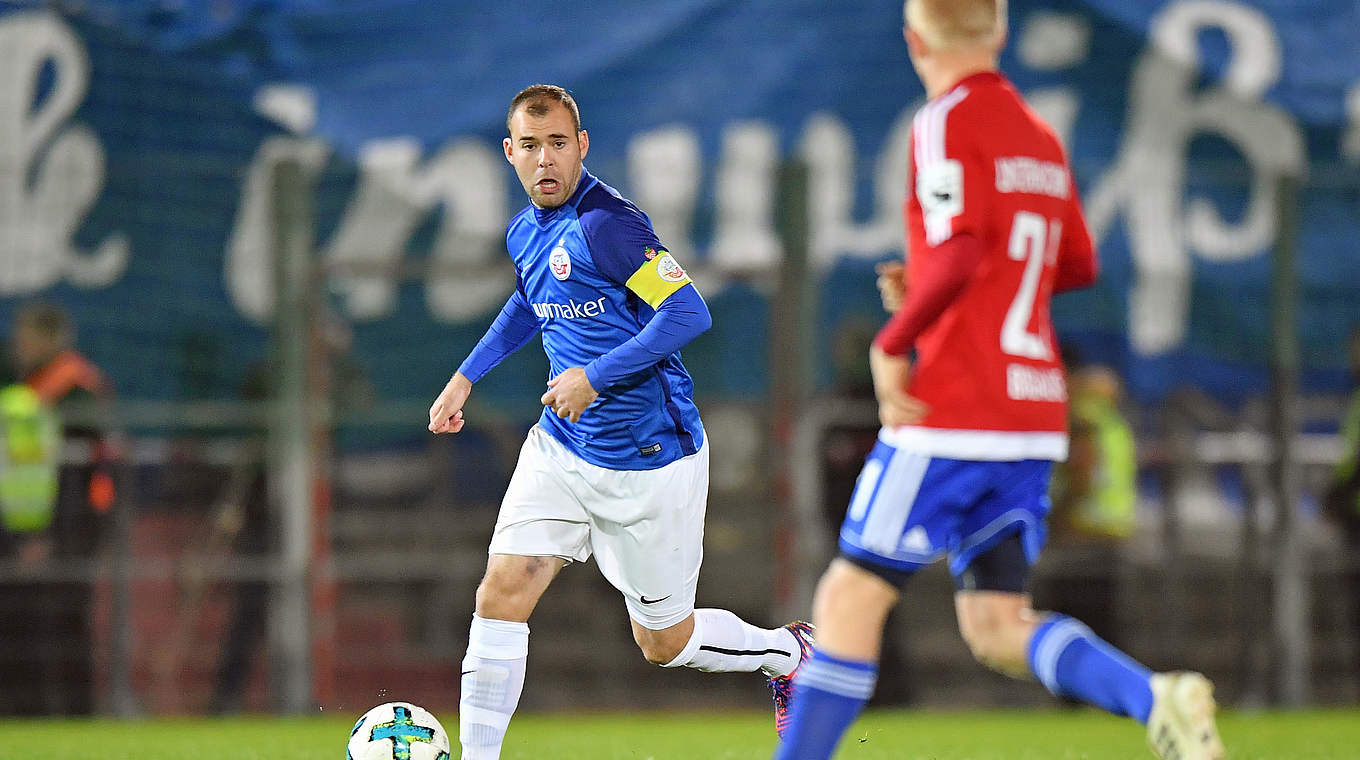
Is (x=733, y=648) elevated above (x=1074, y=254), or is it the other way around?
(x=1074, y=254)

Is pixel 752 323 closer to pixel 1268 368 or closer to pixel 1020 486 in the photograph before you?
pixel 1268 368

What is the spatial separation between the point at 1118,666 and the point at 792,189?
595cm

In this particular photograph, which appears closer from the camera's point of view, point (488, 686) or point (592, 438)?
point (488, 686)

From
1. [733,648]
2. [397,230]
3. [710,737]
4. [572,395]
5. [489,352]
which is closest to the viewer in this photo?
[572,395]

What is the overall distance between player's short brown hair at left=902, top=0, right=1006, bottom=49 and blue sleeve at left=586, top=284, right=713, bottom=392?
3.89 feet

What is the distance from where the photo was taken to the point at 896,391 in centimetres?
422

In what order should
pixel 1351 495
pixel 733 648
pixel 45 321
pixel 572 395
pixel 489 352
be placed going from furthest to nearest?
pixel 1351 495 < pixel 45 321 < pixel 489 352 < pixel 733 648 < pixel 572 395

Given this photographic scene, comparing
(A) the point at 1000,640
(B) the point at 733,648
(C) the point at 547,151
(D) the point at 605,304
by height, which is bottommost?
(B) the point at 733,648

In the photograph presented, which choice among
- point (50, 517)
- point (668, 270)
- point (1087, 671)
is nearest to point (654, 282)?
point (668, 270)

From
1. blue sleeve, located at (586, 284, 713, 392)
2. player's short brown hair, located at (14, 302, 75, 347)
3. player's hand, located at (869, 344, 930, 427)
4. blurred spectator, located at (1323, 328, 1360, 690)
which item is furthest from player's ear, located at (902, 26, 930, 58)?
player's short brown hair, located at (14, 302, 75, 347)

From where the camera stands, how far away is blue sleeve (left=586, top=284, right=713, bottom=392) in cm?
519

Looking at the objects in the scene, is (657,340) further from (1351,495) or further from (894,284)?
(1351,495)

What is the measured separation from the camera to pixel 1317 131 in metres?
11.1

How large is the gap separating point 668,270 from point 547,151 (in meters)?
0.48
